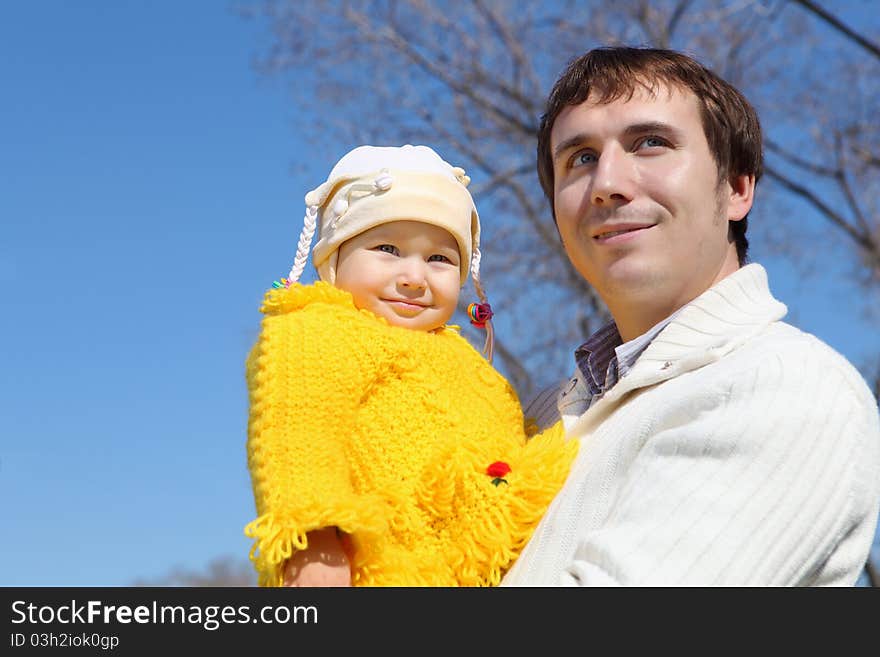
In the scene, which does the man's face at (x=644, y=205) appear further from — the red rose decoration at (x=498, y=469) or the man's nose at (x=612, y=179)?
the red rose decoration at (x=498, y=469)

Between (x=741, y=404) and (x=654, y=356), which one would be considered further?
(x=654, y=356)

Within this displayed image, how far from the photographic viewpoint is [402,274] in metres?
2.56

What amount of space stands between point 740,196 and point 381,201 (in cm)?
99

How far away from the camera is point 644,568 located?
1.80 meters

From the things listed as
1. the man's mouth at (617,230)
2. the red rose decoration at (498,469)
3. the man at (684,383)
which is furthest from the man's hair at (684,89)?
the red rose decoration at (498,469)

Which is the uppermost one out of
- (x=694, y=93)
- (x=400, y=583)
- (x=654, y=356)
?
(x=694, y=93)

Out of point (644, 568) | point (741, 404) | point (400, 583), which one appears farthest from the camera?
point (400, 583)

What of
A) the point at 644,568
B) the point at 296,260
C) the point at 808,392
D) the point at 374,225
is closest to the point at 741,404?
the point at 808,392

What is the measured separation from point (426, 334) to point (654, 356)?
1.81 feet

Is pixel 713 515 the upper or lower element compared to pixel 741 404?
lower

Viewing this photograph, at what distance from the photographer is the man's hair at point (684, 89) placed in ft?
8.84

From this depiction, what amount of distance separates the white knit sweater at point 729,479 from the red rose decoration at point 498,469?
0.13 metres

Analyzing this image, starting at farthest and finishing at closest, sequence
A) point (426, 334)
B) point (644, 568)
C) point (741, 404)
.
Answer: point (426, 334), point (741, 404), point (644, 568)
